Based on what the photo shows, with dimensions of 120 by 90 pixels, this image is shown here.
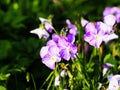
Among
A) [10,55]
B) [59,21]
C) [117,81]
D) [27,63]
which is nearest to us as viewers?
[117,81]

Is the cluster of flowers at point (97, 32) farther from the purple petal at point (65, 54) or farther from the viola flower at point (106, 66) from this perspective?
the viola flower at point (106, 66)

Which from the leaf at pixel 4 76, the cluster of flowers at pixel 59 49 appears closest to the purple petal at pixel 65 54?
the cluster of flowers at pixel 59 49

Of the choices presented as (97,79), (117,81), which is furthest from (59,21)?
(117,81)

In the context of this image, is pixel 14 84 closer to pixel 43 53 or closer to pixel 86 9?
pixel 43 53

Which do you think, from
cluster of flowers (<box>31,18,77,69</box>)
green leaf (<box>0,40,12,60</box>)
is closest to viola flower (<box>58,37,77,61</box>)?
cluster of flowers (<box>31,18,77,69</box>)

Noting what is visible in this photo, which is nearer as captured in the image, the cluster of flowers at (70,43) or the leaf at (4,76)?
the cluster of flowers at (70,43)

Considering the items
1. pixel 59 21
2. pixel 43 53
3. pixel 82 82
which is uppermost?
pixel 59 21
